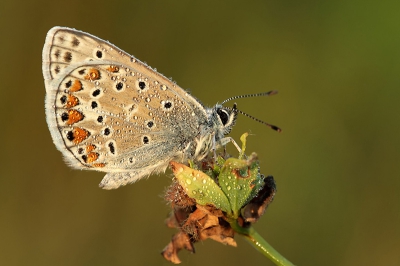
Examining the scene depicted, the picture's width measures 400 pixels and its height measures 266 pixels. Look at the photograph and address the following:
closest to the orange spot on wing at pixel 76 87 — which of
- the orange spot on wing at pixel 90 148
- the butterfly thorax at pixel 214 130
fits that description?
the orange spot on wing at pixel 90 148

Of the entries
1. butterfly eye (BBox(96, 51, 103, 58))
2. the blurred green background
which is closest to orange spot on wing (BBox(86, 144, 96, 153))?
butterfly eye (BBox(96, 51, 103, 58))

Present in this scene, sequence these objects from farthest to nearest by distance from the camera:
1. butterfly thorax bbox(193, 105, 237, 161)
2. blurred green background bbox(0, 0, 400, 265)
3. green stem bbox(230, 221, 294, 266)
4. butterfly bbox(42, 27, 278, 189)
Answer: blurred green background bbox(0, 0, 400, 265)
butterfly bbox(42, 27, 278, 189)
butterfly thorax bbox(193, 105, 237, 161)
green stem bbox(230, 221, 294, 266)

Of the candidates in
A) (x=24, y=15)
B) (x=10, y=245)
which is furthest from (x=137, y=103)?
(x=24, y=15)

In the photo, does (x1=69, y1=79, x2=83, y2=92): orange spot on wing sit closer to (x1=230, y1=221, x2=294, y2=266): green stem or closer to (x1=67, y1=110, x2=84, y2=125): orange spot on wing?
(x1=67, y1=110, x2=84, y2=125): orange spot on wing

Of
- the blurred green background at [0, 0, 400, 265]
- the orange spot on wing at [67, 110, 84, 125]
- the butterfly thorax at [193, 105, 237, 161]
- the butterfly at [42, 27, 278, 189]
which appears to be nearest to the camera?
the butterfly thorax at [193, 105, 237, 161]

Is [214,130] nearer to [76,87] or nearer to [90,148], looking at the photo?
[90,148]

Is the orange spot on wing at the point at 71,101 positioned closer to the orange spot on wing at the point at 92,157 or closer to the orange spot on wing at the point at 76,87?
the orange spot on wing at the point at 76,87

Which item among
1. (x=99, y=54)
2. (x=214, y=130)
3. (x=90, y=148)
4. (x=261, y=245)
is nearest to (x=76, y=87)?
(x=99, y=54)

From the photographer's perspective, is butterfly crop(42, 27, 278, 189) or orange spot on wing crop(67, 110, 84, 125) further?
orange spot on wing crop(67, 110, 84, 125)
